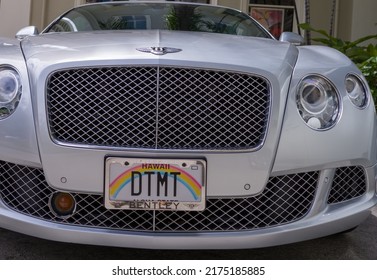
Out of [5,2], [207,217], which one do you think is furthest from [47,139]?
[5,2]

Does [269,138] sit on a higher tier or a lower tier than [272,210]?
higher

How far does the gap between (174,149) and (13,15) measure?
7011 mm

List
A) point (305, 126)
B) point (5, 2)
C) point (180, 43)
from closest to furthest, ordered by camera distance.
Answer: point (305, 126) → point (180, 43) → point (5, 2)

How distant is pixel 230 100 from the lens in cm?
208

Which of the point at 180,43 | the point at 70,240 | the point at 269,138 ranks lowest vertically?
the point at 70,240

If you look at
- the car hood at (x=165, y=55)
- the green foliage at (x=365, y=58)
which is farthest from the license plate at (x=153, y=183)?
the green foliage at (x=365, y=58)

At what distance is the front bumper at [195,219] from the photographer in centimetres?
195

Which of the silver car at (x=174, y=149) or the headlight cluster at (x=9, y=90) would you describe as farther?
the headlight cluster at (x=9, y=90)

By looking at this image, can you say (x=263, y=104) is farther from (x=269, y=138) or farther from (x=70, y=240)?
(x=70, y=240)

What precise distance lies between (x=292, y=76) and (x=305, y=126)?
0.25 meters

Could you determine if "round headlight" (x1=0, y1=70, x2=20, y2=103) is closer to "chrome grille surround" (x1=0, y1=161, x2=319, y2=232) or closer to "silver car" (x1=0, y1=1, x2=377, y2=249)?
"silver car" (x1=0, y1=1, x2=377, y2=249)

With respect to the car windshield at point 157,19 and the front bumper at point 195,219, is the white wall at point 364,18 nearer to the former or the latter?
the car windshield at point 157,19

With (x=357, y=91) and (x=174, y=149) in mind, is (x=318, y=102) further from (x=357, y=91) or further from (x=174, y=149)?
(x=174, y=149)

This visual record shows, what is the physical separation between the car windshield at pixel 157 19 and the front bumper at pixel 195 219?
5.27ft
